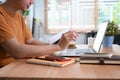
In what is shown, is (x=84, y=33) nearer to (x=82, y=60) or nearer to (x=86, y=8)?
(x=86, y=8)

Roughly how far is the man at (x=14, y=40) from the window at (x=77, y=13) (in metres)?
3.41

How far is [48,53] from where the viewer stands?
157 centimetres

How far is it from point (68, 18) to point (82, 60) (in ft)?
13.1

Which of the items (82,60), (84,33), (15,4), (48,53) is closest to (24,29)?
(15,4)

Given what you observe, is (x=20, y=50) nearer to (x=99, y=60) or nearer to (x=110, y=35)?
(x=99, y=60)

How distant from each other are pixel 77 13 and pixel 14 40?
151 inches

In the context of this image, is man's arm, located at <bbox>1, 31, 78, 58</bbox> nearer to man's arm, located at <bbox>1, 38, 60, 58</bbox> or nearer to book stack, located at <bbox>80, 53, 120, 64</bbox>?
man's arm, located at <bbox>1, 38, 60, 58</bbox>

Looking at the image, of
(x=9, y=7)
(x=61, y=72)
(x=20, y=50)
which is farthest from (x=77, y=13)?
(x=61, y=72)

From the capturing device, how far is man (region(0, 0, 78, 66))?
150cm

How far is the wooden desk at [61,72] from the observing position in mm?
1014

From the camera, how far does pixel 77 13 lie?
525 centimetres

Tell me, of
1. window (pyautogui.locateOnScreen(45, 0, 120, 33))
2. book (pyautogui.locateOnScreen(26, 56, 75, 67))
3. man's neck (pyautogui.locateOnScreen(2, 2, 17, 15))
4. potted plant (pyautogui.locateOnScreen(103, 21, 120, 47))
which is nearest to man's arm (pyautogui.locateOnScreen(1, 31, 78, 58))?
book (pyautogui.locateOnScreen(26, 56, 75, 67))

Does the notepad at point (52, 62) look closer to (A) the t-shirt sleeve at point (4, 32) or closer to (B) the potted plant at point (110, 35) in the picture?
(A) the t-shirt sleeve at point (4, 32)

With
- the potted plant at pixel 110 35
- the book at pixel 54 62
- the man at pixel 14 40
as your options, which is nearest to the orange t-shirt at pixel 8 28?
the man at pixel 14 40
